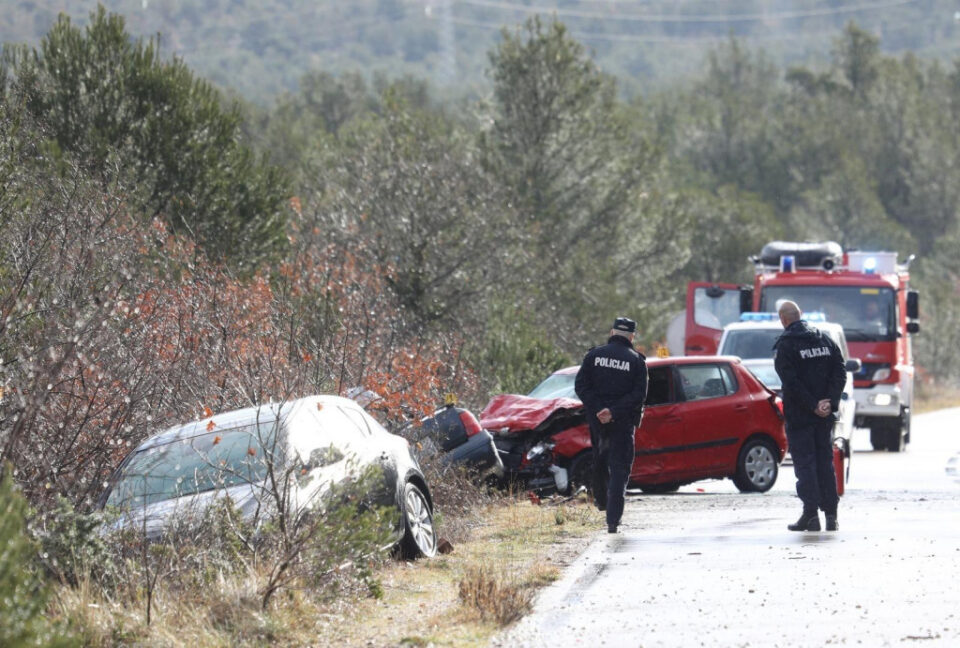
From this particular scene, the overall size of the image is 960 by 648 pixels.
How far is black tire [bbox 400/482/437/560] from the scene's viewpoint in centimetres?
1070

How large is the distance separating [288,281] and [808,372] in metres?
8.50

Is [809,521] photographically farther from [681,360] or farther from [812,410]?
[681,360]

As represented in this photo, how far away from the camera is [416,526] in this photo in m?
10.9

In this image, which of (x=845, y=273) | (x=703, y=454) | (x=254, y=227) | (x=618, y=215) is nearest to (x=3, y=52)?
(x=254, y=227)

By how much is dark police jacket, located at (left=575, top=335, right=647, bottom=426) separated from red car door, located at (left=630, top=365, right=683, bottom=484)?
11.0 feet

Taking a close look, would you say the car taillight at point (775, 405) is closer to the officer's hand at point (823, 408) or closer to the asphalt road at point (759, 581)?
the asphalt road at point (759, 581)

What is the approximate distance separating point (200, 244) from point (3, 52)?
4672mm

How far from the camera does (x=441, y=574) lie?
10195mm

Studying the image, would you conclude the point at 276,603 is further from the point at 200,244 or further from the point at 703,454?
the point at 200,244

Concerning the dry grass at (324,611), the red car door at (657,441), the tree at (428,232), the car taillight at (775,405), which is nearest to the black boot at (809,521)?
the dry grass at (324,611)

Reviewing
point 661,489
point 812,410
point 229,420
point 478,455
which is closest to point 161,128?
point 661,489

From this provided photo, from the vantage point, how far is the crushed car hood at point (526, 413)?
15844 millimetres

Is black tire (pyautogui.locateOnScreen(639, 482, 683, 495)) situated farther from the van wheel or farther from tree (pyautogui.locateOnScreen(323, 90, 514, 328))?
tree (pyautogui.locateOnScreen(323, 90, 514, 328))

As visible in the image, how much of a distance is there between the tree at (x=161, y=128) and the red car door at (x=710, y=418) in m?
10.3
